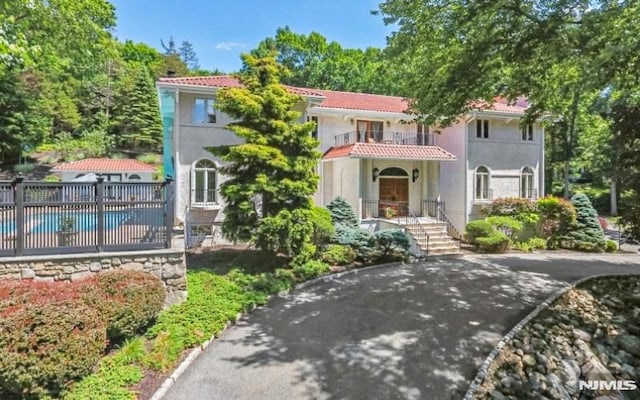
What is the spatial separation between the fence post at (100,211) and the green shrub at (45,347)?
2.13 meters

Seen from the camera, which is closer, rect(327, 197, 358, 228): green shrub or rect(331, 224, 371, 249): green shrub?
rect(331, 224, 371, 249): green shrub

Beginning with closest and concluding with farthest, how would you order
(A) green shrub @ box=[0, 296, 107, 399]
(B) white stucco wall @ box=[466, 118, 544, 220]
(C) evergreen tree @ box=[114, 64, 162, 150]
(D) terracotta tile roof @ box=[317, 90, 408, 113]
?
(A) green shrub @ box=[0, 296, 107, 399] → (B) white stucco wall @ box=[466, 118, 544, 220] → (D) terracotta tile roof @ box=[317, 90, 408, 113] → (C) evergreen tree @ box=[114, 64, 162, 150]

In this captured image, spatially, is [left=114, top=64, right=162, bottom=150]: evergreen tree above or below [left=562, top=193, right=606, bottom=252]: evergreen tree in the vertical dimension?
above

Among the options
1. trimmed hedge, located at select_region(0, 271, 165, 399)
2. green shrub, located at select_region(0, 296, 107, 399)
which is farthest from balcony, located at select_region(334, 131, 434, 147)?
green shrub, located at select_region(0, 296, 107, 399)

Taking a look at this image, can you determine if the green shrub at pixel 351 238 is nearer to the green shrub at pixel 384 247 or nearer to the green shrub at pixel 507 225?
the green shrub at pixel 384 247

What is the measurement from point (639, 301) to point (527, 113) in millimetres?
5977

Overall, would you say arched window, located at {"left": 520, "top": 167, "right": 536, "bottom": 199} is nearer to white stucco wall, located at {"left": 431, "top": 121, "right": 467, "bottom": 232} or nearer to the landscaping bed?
white stucco wall, located at {"left": 431, "top": 121, "right": 467, "bottom": 232}

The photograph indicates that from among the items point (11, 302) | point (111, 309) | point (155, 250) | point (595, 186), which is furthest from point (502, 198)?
point (595, 186)

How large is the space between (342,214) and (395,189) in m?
4.61

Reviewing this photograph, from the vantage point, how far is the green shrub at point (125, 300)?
6215mm

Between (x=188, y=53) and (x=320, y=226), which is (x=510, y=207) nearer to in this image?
(x=320, y=226)

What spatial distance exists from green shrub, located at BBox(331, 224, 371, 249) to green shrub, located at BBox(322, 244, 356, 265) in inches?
15.2

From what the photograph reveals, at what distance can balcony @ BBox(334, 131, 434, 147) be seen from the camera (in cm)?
1869

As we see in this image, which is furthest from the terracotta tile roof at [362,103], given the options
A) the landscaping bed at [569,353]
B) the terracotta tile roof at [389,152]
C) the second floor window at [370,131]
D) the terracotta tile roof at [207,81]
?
the landscaping bed at [569,353]
